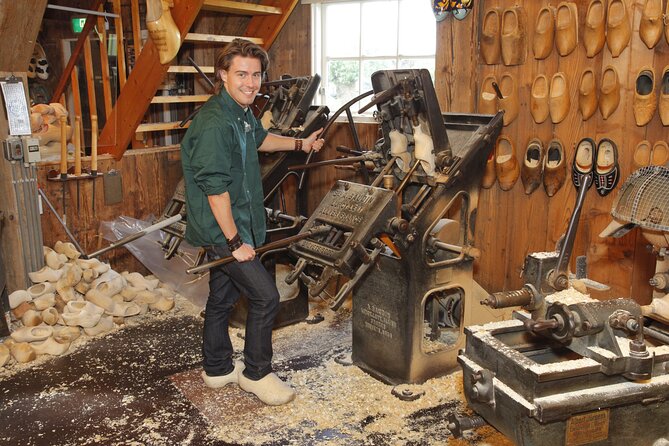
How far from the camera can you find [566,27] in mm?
3361

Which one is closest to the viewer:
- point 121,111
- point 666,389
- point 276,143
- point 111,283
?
point 666,389

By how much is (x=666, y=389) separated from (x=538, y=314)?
387 mm

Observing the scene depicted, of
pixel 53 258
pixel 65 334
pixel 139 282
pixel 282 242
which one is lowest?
pixel 65 334

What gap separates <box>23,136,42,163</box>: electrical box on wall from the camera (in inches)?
146

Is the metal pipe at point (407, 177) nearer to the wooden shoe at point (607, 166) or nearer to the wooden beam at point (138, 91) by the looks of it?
the wooden shoe at point (607, 166)

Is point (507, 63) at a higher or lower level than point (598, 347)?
higher

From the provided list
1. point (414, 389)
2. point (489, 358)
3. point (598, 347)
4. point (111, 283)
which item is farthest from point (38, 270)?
point (598, 347)

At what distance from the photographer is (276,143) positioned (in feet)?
10.7

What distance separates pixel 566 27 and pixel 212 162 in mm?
2052

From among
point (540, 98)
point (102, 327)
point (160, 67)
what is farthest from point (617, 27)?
point (102, 327)

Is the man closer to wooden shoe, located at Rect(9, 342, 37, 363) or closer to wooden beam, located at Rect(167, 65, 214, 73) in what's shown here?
wooden shoe, located at Rect(9, 342, 37, 363)

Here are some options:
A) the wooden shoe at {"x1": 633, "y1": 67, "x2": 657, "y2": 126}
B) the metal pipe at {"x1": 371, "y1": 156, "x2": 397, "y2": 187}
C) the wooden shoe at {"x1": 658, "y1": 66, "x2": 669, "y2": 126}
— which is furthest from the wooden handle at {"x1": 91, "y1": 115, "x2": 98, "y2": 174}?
the wooden shoe at {"x1": 658, "y1": 66, "x2": 669, "y2": 126}

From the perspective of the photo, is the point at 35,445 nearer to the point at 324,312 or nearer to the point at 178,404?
the point at 178,404

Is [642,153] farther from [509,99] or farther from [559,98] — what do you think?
[509,99]
